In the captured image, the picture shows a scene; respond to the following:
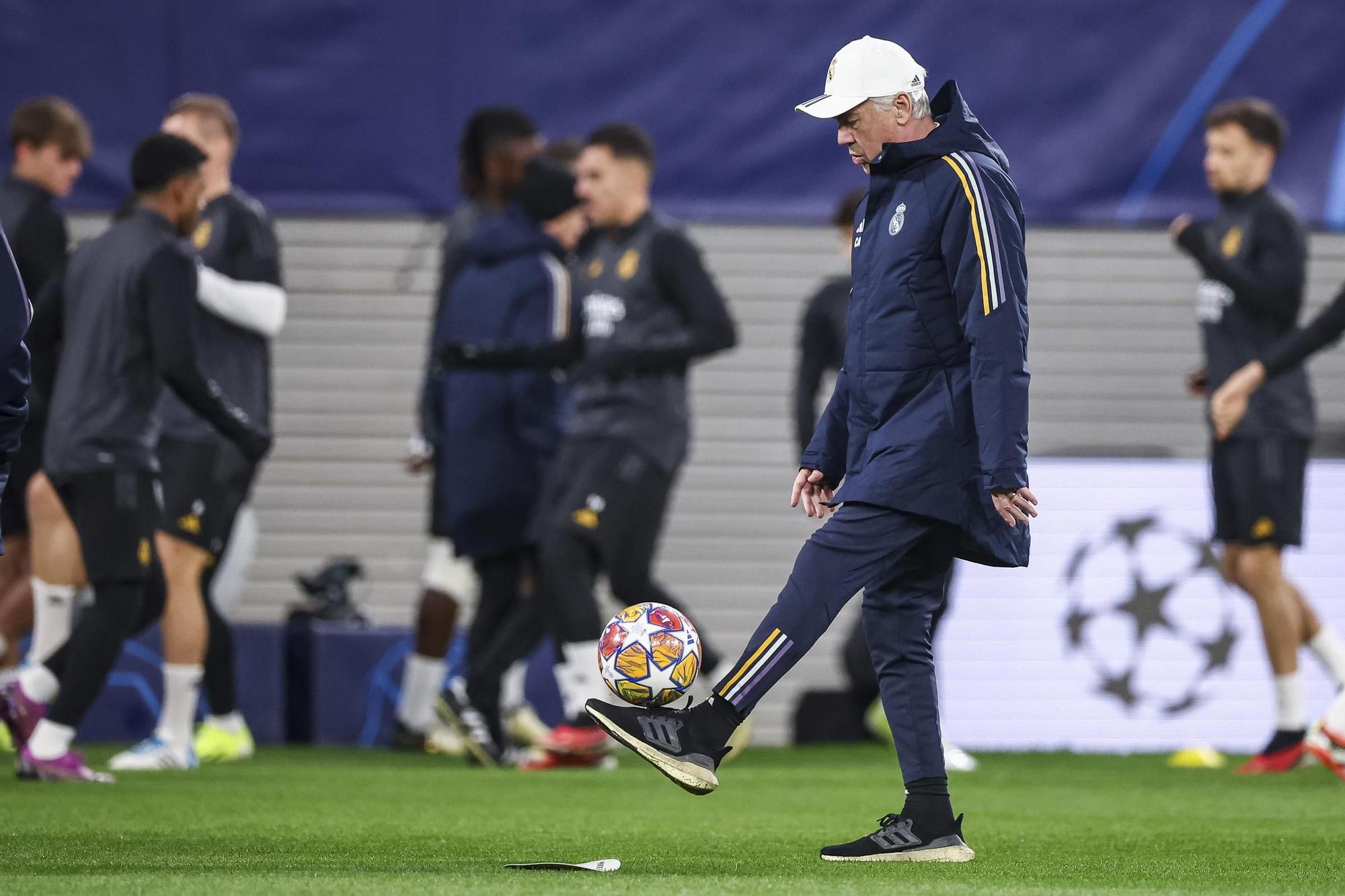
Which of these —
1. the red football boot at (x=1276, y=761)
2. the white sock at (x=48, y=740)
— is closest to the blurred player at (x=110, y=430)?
the white sock at (x=48, y=740)

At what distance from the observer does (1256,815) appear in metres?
5.95

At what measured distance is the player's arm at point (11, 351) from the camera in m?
3.97

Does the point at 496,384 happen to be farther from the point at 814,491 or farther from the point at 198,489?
the point at 814,491

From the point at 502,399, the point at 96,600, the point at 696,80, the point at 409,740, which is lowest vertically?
the point at 409,740

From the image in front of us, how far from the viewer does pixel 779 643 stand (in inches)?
170

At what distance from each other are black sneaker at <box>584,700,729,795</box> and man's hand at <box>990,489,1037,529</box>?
76 cm

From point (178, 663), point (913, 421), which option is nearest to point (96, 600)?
point (178, 663)

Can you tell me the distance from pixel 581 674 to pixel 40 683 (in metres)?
2.04

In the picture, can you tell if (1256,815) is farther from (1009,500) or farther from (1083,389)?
(1083,389)

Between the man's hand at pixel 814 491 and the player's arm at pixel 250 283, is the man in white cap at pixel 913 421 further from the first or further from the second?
the player's arm at pixel 250 283

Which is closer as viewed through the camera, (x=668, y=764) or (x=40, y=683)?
(x=668, y=764)

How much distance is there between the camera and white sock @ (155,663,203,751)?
Answer: 7.47 m

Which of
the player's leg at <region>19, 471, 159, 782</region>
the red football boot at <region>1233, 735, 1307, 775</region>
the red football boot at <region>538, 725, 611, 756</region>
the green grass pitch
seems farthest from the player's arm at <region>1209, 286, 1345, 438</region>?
the player's leg at <region>19, 471, 159, 782</region>

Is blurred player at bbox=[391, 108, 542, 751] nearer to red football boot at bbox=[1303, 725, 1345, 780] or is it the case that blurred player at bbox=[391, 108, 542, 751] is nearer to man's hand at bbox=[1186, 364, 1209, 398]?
man's hand at bbox=[1186, 364, 1209, 398]
